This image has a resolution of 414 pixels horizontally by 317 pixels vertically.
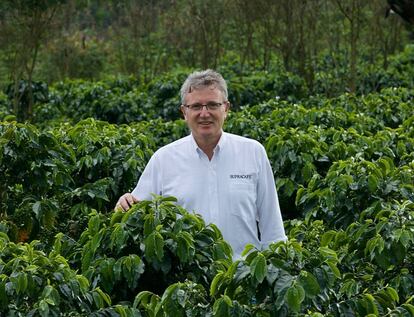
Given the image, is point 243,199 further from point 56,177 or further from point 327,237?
point 56,177

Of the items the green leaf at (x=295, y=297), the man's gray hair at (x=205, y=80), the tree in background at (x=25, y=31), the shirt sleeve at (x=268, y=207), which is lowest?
the green leaf at (x=295, y=297)

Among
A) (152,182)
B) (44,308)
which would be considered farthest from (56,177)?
(44,308)

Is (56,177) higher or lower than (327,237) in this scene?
higher

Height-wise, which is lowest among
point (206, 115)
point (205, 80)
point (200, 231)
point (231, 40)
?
point (200, 231)

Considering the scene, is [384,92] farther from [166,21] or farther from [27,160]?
[166,21]

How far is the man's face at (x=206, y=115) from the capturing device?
5.51 m

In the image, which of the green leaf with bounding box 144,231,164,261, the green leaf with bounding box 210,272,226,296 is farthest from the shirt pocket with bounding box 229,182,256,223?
the green leaf with bounding box 210,272,226,296

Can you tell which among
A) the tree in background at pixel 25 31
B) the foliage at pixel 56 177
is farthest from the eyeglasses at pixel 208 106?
the tree in background at pixel 25 31

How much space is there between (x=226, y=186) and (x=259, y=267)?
103 centimetres

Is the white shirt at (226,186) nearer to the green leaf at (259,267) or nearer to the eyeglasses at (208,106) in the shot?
the eyeglasses at (208,106)

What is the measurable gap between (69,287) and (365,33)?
18.4 meters

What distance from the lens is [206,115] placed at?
550 cm

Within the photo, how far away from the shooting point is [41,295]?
4641 mm

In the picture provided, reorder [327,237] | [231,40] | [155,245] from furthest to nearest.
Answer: [231,40] < [327,237] < [155,245]
